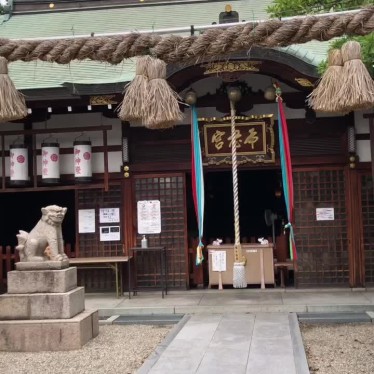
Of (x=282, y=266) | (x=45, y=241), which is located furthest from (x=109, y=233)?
(x=45, y=241)

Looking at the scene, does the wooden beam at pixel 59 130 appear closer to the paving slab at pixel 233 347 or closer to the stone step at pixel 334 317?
the paving slab at pixel 233 347

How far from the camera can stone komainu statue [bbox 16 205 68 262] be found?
7.17 metres

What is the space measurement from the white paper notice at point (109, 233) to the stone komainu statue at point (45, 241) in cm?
361

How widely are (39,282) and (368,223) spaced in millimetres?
6562

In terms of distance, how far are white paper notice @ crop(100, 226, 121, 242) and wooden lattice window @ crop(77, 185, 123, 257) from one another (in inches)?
2.5

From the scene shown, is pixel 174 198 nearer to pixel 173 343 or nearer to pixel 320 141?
pixel 320 141

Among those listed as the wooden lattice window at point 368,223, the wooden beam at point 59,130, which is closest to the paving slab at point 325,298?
the wooden lattice window at point 368,223

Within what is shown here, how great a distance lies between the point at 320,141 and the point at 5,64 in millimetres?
7952

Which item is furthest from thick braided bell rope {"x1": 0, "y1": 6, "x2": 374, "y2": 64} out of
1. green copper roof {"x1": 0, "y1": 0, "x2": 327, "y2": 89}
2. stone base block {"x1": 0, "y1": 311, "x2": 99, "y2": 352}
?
green copper roof {"x1": 0, "y1": 0, "x2": 327, "y2": 89}

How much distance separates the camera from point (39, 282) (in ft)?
23.0

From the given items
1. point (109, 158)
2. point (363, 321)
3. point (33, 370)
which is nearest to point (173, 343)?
point (33, 370)

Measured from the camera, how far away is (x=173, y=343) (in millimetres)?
6777

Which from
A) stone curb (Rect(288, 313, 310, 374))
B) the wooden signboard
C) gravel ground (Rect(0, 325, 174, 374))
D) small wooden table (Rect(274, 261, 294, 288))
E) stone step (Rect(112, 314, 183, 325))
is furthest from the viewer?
small wooden table (Rect(274, 261, 294, 288))

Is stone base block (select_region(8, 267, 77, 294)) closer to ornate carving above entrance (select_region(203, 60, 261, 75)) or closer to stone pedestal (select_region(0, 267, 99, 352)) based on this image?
stone pedestal (select_region(0, 267, 99, 352))
